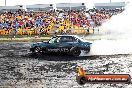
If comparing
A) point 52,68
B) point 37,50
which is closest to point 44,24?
point 37,50

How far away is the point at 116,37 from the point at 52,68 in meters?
17.7

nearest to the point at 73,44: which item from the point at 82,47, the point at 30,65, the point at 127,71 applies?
the point at 82,47

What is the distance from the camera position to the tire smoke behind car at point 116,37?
79.8 ft

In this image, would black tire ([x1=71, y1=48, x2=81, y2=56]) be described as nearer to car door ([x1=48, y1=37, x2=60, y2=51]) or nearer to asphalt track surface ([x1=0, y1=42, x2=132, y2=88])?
asphalt track surface ([x1=0, y1=42, x2=132, y2=88])

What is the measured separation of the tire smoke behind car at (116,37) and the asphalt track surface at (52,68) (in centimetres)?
126

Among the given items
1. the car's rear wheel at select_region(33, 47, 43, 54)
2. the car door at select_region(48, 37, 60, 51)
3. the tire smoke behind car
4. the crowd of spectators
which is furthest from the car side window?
the crowd of spectators

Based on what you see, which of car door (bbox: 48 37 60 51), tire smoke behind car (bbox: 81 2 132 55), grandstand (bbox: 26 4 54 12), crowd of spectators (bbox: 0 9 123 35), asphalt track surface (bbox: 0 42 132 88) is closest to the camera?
asphalt track surface (bbox: 0 42 132 88)

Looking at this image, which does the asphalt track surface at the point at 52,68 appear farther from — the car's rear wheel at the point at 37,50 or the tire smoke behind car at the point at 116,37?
the tire smoke behind car at the point at 116,37

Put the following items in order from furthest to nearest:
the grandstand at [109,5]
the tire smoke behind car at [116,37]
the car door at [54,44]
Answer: the grandstand at [109,5] < the tire smoke behind car at [116,37] < the car door at [54,44]

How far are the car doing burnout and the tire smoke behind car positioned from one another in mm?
812

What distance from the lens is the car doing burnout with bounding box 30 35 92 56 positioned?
74.9 feet

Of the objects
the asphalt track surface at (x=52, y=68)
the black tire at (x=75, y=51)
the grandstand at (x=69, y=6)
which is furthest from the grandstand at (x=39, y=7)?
the black tire at (x=75, y=51)

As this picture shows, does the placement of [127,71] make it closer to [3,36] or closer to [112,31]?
[112,31]

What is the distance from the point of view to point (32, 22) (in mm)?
43844
